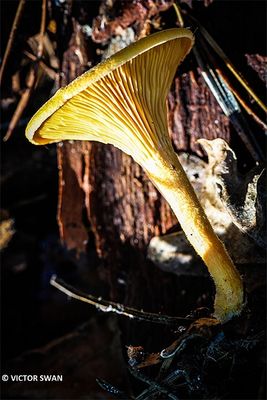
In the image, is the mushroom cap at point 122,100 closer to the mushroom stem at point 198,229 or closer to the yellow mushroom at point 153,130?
the yellow mushroom at point 153,130

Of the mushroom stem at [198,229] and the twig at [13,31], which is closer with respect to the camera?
the mushroom stem at [198,229]

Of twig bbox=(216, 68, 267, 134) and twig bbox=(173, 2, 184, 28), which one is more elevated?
twig bbox=(173, 2, 184, 28)

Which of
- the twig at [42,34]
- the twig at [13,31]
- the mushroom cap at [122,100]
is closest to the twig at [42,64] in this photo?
the twig at [42,34]

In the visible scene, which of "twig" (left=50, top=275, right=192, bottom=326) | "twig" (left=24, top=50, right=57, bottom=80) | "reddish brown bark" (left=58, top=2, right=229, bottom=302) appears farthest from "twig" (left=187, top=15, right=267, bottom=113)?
"twig" (left=50, top=275, right=192, bottom=326)

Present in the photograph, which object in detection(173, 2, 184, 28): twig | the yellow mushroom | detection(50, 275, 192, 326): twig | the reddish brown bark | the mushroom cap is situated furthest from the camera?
the reddish brown bark

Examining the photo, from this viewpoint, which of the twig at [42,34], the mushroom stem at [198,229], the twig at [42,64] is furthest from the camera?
the twig at [42,64]

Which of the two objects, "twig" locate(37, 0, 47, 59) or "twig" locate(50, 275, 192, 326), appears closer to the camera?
"twig" locate(50, 275, 192, 326)

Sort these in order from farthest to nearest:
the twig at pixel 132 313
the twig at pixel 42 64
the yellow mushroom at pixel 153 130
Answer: the twig at pixel 42 64, the twig at pixel 132 313, the yellow mushroom at pixel 153 130

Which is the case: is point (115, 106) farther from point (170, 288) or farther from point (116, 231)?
point (170, 288)

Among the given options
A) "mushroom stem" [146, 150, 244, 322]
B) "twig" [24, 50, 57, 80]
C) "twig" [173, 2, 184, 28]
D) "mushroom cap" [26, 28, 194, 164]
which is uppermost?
"twig" [24, 50, 57, 80]

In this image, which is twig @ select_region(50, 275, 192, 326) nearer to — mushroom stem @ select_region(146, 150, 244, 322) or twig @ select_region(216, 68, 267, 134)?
mushroom stem @ select_region(146, 150, 244, 322)
